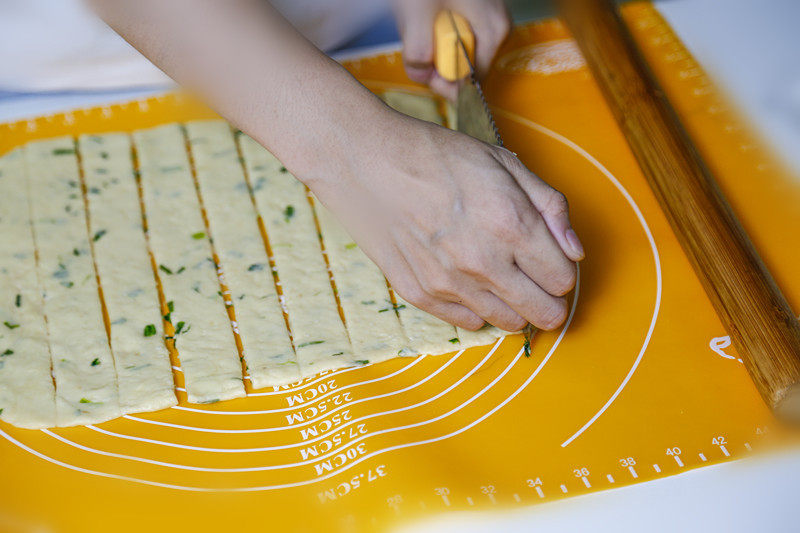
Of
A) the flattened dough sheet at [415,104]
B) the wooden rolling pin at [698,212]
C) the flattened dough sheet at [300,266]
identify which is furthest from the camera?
the flattened dough sheet at [415,104]

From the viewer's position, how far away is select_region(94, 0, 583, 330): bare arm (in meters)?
1.20

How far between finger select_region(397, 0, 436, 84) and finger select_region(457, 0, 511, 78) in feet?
0.26

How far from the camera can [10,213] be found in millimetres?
1591

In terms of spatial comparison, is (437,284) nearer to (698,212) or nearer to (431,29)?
(698,212)

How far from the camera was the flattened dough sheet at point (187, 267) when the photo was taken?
1.37m

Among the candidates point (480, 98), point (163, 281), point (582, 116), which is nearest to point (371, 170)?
point (480, 98)

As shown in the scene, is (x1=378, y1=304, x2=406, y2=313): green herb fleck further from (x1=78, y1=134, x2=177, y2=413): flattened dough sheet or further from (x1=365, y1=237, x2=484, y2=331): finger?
(x1=78, y1=134, x2=177, y2=413): flattened dough sheet

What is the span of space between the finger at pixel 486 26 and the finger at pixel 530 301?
0.66 metres

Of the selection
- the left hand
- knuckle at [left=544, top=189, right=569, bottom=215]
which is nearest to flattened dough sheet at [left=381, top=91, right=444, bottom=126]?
the left hand

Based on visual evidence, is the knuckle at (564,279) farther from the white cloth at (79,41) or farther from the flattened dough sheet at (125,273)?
the white cloth at (79,41)

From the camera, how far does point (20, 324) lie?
56.0 inches

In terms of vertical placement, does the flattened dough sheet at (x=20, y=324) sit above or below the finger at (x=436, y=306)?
above

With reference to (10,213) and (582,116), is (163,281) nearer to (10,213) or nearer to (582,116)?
(10,213)

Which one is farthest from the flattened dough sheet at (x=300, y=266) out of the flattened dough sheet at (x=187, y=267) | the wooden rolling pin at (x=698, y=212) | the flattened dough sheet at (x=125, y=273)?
the wooden rolling pin at (x=698, y=212)
